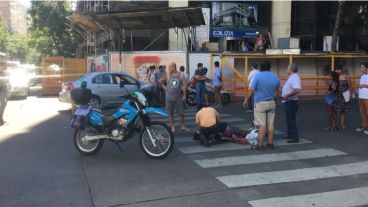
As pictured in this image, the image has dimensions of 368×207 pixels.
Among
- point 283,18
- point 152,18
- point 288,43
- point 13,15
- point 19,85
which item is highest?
point 13,15

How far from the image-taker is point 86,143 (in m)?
8.79

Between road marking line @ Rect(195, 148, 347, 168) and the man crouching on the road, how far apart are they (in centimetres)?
122

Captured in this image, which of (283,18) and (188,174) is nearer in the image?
(188,174)

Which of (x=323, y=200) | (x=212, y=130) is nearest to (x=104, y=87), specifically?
(x=212, y=130)

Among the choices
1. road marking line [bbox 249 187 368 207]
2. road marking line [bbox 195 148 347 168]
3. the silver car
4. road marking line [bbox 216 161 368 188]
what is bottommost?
road marking line [bbox 249 187 368 207]

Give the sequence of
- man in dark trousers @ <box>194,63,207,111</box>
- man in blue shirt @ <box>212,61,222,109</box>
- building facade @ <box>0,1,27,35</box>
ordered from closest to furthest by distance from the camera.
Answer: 1. man in dark trousers @ <box>194,63,207,111</box>
2. man in blue shirt @ <box>212,61,222,109</box>
3. building facade @ <box>0,1,27,35</box>

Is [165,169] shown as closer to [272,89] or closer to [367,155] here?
[272,89]

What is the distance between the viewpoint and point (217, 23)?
2758 cm

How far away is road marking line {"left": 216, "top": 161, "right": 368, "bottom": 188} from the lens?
6.77m

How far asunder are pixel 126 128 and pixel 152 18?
1396cm

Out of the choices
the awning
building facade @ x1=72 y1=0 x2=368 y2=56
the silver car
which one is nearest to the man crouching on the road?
the silver car

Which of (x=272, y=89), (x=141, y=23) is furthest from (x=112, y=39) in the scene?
(x=272, y=89)

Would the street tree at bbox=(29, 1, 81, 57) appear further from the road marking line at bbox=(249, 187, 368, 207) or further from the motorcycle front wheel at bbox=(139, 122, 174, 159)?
the road marking line at bbox=(249, 187, 368, 207)

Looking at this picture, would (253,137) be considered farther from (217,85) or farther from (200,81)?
(217,85)
